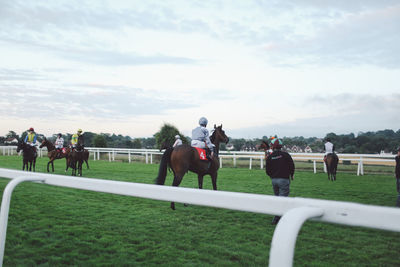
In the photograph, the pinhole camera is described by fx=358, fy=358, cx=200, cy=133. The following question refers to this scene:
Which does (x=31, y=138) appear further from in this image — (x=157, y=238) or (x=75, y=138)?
(x=157, y=238)

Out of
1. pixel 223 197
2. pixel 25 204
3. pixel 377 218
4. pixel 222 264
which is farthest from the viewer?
pixel 25 204

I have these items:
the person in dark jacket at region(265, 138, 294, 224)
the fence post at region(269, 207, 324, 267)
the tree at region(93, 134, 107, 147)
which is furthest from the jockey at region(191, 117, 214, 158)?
the tree at region(93, 134, 107, 147)

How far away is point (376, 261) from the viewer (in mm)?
3672

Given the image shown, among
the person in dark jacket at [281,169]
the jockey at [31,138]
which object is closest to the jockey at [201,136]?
the person in dark jacket at [281,169]

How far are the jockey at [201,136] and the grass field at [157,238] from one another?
1.65 m

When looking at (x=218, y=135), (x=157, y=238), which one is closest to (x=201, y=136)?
(x=218, y=135)

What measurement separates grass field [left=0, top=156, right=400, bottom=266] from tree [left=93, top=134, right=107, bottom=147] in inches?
1224

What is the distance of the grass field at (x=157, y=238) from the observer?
3.20 metres

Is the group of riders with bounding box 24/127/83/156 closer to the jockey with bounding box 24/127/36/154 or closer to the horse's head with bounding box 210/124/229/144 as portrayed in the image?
the jockey with bounding box 24/127/36/154

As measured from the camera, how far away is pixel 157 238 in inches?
169

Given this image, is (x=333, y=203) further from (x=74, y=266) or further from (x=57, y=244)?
(x=57, y=244)

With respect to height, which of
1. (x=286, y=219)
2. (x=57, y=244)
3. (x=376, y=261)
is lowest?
(x=376, y=261)

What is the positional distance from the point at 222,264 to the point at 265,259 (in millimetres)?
501

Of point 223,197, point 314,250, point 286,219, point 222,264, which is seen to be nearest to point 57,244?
point 222,264
